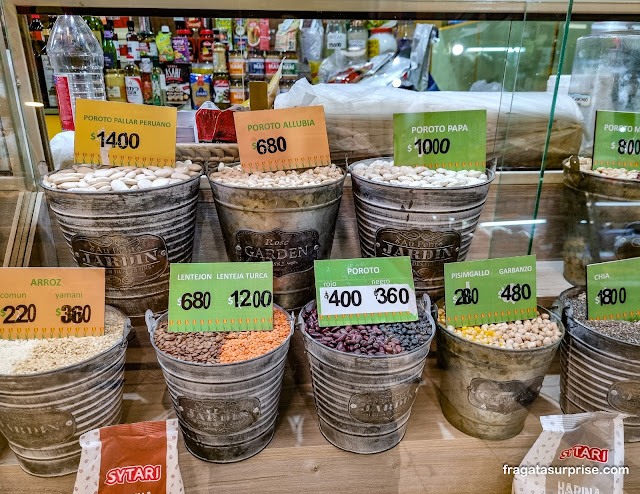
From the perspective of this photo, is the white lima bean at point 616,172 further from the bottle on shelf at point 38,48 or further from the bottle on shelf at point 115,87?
the bottle on shelf at point 38,48

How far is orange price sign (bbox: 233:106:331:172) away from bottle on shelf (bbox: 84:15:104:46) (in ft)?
2.13

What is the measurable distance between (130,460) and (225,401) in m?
0.20

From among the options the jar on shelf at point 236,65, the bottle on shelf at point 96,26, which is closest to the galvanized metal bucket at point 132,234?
the bottle on shelf at point 96,26

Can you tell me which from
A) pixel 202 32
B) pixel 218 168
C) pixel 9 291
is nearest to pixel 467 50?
pixel 202 32

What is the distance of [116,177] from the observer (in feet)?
3.43

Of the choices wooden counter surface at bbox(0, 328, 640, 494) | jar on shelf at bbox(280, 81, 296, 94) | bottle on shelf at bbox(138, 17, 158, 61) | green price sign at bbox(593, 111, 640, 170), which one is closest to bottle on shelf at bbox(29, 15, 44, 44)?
bottle on shelf at bbox(138, 17, 158, 61)

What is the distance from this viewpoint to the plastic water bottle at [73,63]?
1.32 m

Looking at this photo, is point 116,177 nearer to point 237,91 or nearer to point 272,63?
point 237,91

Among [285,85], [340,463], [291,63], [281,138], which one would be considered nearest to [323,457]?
[340,463]

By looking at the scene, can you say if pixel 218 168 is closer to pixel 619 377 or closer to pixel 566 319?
pixel 566 319

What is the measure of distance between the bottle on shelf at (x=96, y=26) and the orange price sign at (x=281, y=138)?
0.65 m

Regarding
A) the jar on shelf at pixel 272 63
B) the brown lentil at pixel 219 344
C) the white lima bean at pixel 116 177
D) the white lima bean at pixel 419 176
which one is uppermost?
the jar on shelf at pixel 272 63

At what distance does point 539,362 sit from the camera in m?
0.97

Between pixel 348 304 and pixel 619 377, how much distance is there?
0.60 m
